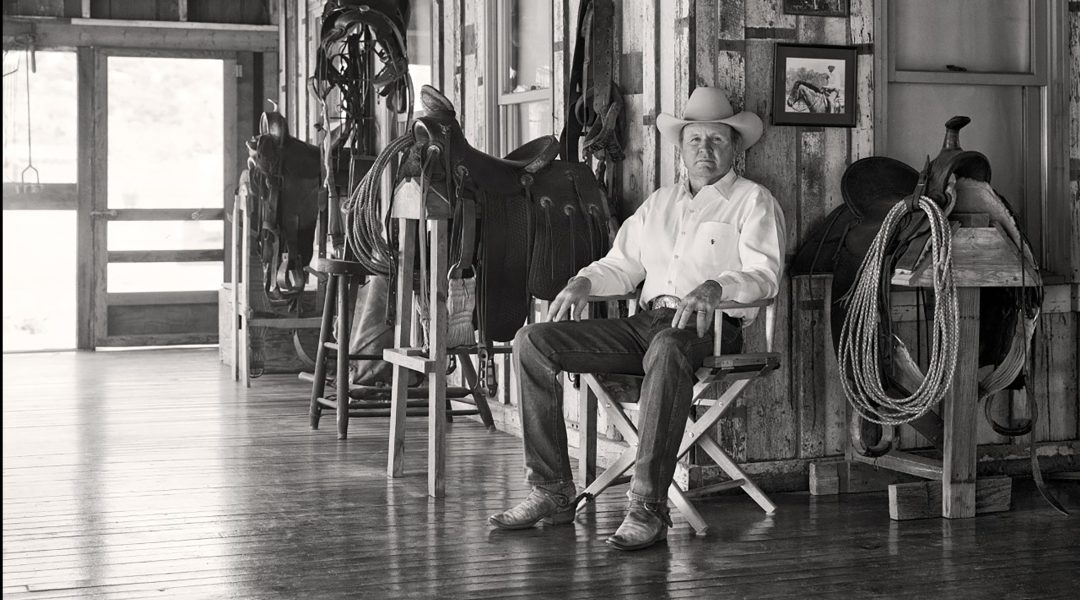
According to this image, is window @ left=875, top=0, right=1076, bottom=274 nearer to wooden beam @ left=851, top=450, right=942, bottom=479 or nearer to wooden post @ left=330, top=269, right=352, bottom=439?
wooden beam @ left=851, top=450, right=942, bottom=479

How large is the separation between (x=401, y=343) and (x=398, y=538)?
48.0 inches

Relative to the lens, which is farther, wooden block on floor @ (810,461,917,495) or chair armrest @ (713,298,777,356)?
wooden block on floor @ (810,461,917,495)

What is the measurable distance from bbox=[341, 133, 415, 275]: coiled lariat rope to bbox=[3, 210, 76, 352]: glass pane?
6026mm

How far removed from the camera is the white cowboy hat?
411 cm

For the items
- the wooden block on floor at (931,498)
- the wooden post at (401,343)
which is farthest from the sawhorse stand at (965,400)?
the wooden post at (401,343)

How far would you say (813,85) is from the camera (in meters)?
4.41

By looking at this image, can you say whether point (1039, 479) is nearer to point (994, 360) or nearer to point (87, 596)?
point (994, 360)

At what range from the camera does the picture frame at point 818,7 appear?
4398mm

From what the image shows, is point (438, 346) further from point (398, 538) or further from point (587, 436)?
point (398, 538)

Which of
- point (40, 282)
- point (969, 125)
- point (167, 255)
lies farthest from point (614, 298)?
point (40, 282)

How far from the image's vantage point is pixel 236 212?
8.31 metres

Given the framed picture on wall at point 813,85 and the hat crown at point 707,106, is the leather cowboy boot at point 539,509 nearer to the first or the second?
the hat crown at point 707,106

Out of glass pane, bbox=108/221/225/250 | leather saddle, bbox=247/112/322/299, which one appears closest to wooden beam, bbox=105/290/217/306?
glass pane, bbox=108/221/225/250

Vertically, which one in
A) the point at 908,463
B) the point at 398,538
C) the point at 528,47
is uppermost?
the point at 528,47
